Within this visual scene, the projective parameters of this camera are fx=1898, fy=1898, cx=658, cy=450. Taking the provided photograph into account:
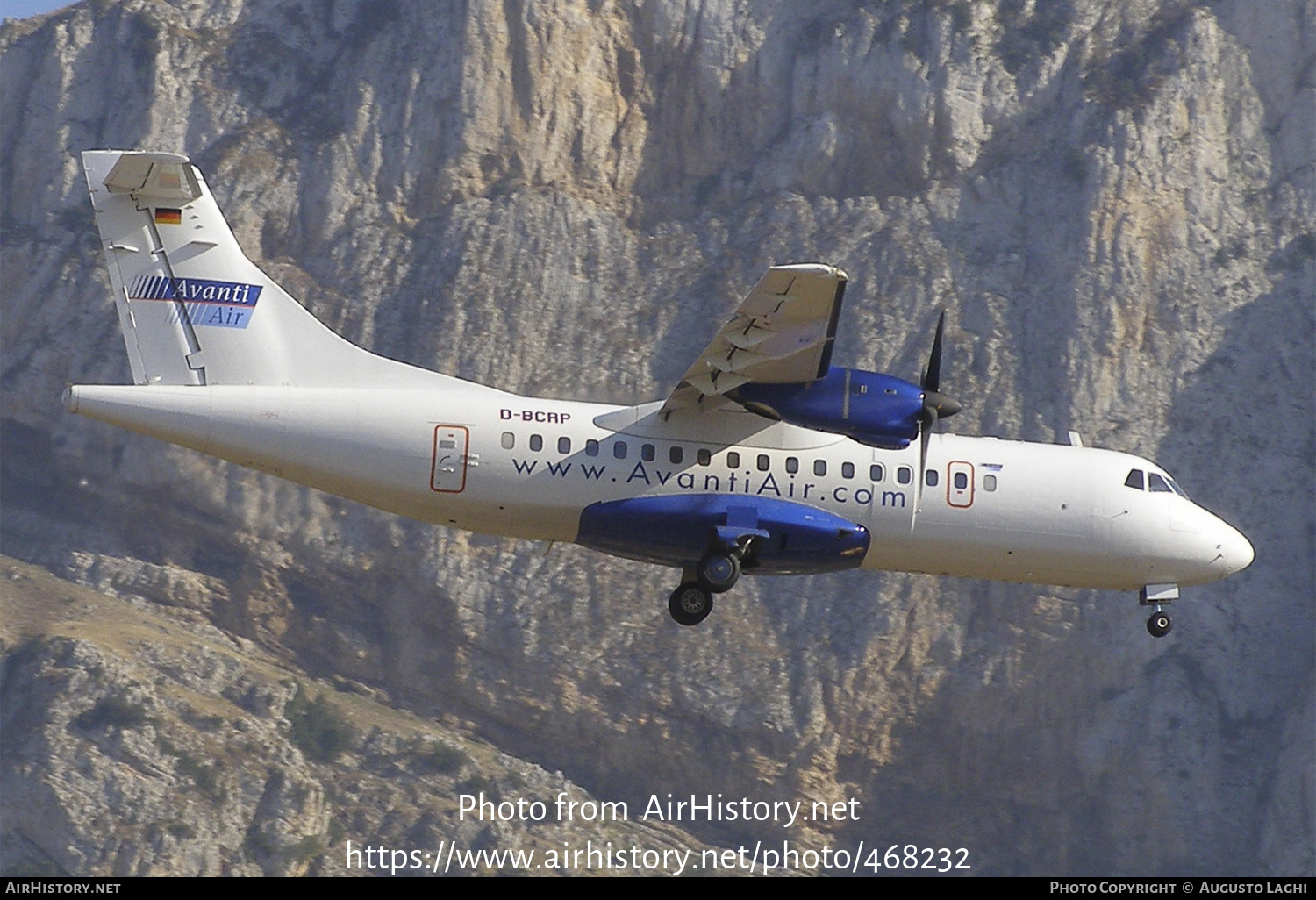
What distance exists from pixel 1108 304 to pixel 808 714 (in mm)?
18973

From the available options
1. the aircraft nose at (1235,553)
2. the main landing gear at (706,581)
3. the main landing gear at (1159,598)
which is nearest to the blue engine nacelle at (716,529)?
the main landing gear at (706,581)

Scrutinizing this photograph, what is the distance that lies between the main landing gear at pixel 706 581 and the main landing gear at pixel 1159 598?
7030mm

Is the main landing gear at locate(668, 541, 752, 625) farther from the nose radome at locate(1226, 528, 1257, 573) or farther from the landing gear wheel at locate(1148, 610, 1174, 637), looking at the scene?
the nose radome at locate(1226, 528, 1257, 573)

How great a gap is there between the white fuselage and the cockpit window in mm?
94

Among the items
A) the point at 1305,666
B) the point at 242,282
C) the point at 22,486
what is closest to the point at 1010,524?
the point at 242,282

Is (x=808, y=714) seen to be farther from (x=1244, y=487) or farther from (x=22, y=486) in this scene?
(x=22, y=486)

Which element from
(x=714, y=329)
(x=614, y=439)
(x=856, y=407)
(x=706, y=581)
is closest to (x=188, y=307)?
(x=614, y=439)

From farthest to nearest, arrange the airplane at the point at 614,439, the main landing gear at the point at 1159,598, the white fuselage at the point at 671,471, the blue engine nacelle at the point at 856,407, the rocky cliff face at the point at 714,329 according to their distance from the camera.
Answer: the rocky cliff face at the point at 714,329 → the main landing gear at the point at 1159,598 → the white fuselage at the point at 671,471 → the airplane at the point at 614,439 → the blue engine nacelle at the point at 856,407

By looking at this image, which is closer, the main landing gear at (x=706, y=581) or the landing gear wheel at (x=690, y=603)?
the main landing gear at (x=706, y=581)

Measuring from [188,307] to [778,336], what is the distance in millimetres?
9008

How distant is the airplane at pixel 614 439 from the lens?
2731cm

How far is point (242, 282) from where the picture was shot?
29.1 metres

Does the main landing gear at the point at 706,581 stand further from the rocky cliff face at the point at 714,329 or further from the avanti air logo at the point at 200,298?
the rocky cliff face at the point at 714,329

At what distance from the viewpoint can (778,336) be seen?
2666 centimetres
